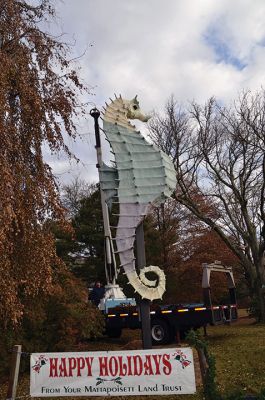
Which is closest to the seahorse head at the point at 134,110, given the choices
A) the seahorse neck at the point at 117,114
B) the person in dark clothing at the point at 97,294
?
the seahorse neck at the point at 117,114

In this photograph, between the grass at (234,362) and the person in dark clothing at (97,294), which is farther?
the person in dark clothing at (97,294)

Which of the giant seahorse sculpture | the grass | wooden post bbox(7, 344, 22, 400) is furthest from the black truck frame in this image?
wooden post bbox(7, 344, 22, 400)

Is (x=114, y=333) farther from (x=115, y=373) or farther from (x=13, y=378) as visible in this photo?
(x=115, y=373)

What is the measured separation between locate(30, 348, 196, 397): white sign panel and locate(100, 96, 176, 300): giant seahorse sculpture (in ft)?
7.62

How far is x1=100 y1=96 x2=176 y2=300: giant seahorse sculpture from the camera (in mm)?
9109

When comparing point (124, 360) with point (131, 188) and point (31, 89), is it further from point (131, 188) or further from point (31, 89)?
point (31, 89)

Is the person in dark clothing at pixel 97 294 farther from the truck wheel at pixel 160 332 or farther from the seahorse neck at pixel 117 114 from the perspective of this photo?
the seahorse neck at pixel 117 114

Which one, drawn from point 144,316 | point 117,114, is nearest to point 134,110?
point 117,114

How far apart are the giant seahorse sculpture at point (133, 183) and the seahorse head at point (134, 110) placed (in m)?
0.33

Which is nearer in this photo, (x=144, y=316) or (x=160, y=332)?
(x=144, y=316)

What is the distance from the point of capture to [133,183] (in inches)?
368

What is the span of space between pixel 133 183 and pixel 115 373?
3829mm

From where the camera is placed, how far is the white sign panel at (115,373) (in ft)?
21.4

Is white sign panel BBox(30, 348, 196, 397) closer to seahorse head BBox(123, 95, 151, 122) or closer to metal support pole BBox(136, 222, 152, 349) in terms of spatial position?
metal support pole BBox(136, 222, 152, 349)
